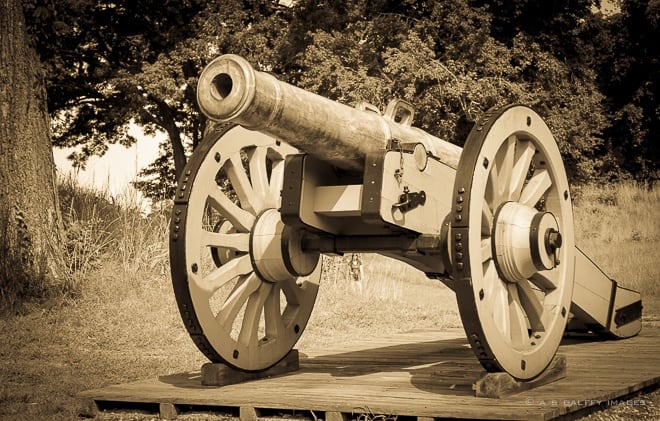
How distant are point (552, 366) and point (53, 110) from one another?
24.9 metres

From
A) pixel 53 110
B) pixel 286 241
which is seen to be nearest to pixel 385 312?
pixel 286 241

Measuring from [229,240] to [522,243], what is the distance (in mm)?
1863

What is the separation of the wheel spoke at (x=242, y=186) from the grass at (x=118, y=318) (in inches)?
66.8

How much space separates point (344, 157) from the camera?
5410 millimetres

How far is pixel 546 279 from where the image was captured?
6.00 meters

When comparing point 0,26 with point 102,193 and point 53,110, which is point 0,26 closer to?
point 102,193

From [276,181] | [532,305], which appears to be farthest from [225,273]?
[532,305]

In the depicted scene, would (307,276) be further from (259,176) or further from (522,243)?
(522,243)

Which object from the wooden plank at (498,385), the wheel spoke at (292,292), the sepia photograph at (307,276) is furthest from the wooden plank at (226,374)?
the wooden plank at (498,385)

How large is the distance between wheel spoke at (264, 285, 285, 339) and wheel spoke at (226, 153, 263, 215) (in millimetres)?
560

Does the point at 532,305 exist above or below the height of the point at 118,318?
above

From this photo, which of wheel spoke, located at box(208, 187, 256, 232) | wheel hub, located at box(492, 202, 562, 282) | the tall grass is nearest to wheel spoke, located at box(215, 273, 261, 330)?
wheel spoke, located at box(208, 187, 256, 232)

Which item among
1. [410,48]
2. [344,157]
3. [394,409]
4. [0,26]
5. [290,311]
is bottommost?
[394,409]

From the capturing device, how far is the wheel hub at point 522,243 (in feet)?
18.1
